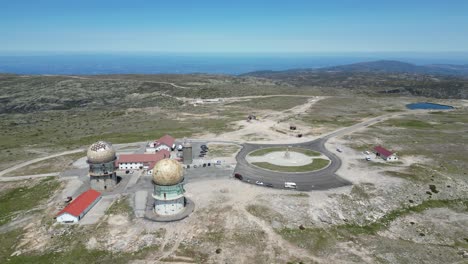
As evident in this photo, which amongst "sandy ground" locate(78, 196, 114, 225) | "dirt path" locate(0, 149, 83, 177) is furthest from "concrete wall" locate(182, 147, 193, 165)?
"dirt path" locate(0, 149, 83, 177)

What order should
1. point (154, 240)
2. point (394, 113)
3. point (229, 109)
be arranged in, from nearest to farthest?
point (154, 240)
point (394, 113)
point (229, 109)

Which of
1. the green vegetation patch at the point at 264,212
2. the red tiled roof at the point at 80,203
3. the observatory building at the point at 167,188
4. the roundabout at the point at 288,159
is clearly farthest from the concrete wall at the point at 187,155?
the green vegetation patch at the point at 264,212

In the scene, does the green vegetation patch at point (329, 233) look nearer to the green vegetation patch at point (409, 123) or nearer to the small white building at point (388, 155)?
the small white building at point (388, 155)

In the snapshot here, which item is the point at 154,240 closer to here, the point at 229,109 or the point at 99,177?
the point at 99,177

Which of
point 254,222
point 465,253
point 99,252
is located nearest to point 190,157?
point 254,222

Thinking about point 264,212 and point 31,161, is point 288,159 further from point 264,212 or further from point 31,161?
point 31,161

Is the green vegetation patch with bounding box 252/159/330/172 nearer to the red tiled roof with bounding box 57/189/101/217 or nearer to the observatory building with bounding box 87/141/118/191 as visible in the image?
the observatory building with bounding box 87/141/118/191
